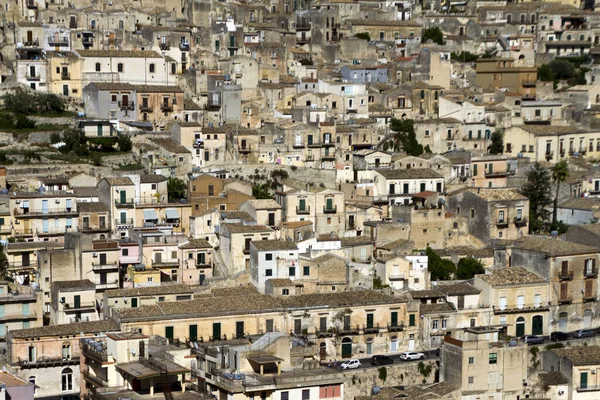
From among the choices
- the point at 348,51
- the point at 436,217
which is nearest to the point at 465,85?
the point at 348,51

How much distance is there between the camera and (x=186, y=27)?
82.2 meters

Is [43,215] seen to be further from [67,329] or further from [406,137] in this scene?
[406,137]

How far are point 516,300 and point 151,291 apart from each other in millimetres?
13998

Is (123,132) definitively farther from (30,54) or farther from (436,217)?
(436,217)

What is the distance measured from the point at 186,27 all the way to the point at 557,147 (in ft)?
67.8

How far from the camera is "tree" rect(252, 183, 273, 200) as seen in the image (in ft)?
214

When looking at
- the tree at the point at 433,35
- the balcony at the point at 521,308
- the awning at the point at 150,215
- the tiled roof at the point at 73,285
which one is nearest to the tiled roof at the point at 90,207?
the awning at the point at 150,215

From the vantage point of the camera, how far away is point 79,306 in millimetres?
54500

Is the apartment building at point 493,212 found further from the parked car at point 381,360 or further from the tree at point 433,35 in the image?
the tree at point 433,35

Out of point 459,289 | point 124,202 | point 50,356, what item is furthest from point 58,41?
point 50,356

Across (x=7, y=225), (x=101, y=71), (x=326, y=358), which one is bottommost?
(x=326, y=358)

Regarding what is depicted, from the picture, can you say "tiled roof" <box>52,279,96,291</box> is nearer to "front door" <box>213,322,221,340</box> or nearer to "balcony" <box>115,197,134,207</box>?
"front door" <box>213,322,221,340</box>

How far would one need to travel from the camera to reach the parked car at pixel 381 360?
5429 centimetres

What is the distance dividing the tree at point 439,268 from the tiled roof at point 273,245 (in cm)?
569
